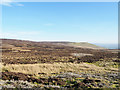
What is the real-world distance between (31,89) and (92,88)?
5.94 metres

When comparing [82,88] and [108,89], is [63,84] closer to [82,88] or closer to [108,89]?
[82,88]

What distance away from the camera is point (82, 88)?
13.3 meters

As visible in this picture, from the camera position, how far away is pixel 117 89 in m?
12.7

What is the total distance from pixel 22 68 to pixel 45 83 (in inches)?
369

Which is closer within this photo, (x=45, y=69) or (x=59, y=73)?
(x=59, y=73)

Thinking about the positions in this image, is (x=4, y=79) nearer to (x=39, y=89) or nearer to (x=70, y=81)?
(x=39, y=89)

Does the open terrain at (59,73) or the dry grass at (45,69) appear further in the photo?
the dry grass at (45,69)

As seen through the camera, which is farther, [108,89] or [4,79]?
[4,79]

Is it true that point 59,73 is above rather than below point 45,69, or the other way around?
below

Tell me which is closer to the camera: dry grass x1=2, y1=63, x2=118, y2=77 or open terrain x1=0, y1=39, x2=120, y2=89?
open terrain x1=0, y1=39, x2=120, y2=89

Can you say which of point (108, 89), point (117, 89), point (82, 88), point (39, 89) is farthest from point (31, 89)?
point (117, 89)

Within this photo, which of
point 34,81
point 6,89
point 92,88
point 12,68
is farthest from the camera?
point 12,68

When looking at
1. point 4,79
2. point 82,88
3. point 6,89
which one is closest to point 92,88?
point 82,88

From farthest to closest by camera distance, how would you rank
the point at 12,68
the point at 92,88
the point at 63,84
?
the point at 12,68, the point at 63,84, the point at 92,88
